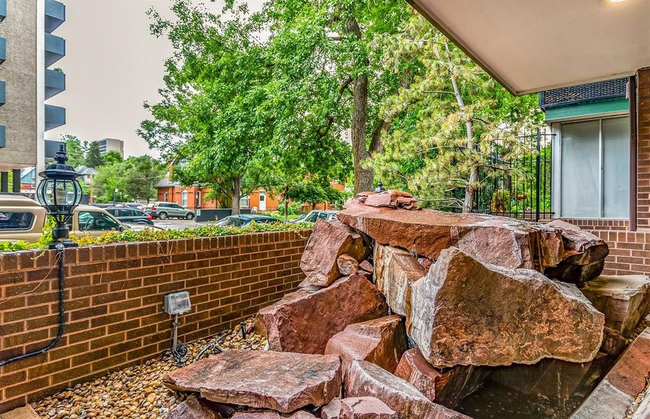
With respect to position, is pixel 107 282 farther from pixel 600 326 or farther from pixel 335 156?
pixel 335 156

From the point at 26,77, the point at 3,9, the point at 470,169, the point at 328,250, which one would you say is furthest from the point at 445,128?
the point at 26,77

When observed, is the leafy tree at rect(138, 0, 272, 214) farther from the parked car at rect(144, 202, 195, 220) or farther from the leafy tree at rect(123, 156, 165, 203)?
the leafy tree at rect(123, 156, 165, 203)

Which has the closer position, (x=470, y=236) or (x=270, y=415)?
(x=270, y=415)

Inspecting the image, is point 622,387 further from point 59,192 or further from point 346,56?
point 346,56

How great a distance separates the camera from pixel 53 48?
13.7 metres

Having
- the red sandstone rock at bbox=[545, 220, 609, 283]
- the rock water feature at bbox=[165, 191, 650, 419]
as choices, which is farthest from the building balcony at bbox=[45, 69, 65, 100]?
the red sandstone rock at bbox=[545, 220, 609, 283]

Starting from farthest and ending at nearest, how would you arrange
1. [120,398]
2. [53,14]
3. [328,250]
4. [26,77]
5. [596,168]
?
[53,14], [26,77], [596,168], [328,250], [120,398]

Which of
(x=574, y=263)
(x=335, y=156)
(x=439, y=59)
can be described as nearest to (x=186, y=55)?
(x=335, y=156)

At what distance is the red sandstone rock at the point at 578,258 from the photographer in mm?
2736

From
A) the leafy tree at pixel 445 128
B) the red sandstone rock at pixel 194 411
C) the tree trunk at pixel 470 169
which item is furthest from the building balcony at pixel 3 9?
the red sandstone rock at pixel 194 411

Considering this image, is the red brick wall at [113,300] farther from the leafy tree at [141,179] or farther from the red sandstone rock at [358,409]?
the leafy tree at [141,179]

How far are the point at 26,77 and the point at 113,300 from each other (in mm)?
14571

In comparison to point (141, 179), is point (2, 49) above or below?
above

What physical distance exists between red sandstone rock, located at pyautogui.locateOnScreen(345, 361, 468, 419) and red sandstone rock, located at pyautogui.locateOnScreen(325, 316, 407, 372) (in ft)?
0.53
